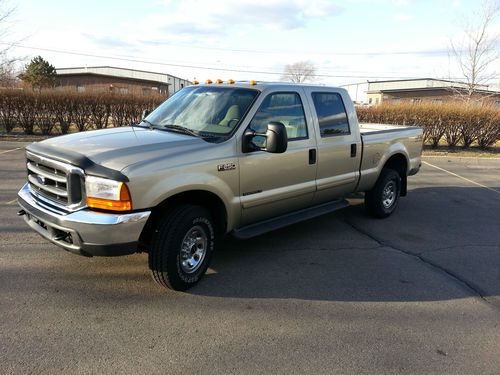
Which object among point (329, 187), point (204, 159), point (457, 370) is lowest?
point (457, 370)

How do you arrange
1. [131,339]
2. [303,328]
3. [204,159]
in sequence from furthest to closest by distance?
[204,159], [303,328], [131,339]

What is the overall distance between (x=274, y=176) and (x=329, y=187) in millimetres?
1114

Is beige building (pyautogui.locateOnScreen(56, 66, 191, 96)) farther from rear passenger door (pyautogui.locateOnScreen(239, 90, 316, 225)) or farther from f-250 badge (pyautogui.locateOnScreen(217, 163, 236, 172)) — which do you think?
f-250 badge (pyautogui.locateOnScreen(217, 163, 236, 172))

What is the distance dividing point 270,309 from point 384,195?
3548 mm

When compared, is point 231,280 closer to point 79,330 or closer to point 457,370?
point 79,330

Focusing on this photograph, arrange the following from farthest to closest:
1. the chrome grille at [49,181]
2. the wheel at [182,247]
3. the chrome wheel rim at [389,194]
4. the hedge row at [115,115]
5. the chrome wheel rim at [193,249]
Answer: the hedge row at [115,115] → the chrome wheel rim at [389,194] → the chrome wheel rim at [193,249] → the wheel at [182,247] → the chrome grille at [49,181]

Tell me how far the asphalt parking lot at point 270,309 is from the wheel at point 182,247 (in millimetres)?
174

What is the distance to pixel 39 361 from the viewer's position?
8.93ft

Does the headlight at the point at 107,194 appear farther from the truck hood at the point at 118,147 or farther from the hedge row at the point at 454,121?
the hedge row at the point at 454,121

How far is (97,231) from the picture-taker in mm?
3154

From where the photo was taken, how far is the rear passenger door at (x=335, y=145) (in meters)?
5.00

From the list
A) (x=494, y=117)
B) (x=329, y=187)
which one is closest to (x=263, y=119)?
(x=329, y=187)

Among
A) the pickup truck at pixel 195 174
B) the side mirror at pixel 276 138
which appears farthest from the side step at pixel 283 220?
the side mirror at pixel 276 138

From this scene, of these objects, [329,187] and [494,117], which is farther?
[494,117]
